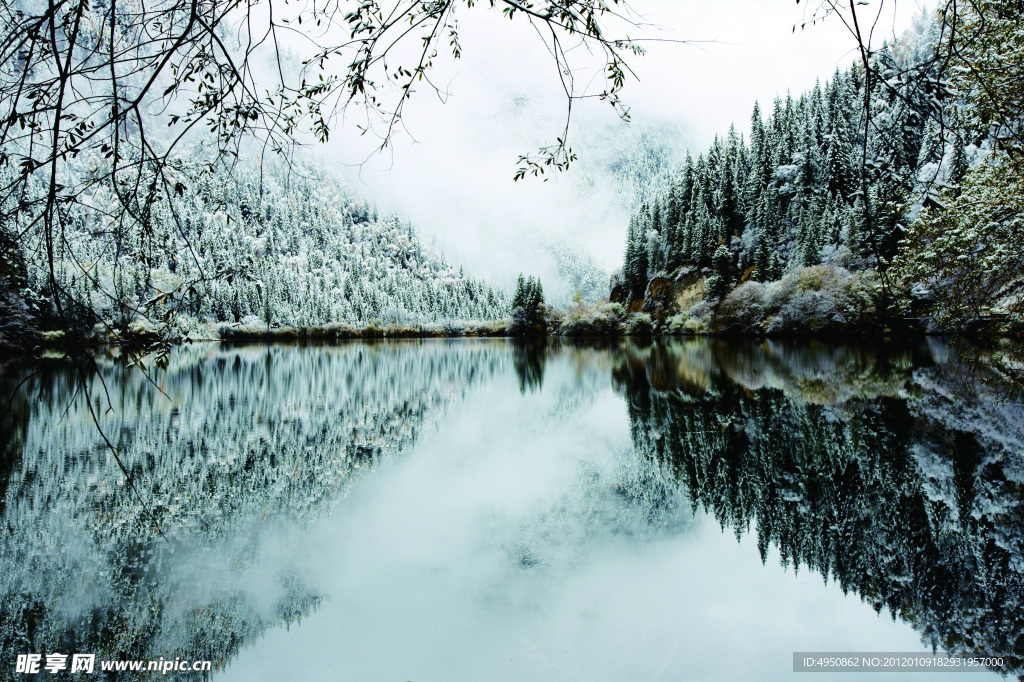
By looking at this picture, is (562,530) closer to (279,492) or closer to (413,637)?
(413,637)

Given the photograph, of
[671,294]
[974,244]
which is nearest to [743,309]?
[671,294]

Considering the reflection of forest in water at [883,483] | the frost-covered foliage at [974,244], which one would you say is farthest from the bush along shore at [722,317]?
the reflection of forest in water at [883,483]

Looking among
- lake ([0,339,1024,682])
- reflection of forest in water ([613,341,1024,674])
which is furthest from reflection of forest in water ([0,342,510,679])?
reflection of forest in water ([613,341,1024,674])

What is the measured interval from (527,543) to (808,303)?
163 ft

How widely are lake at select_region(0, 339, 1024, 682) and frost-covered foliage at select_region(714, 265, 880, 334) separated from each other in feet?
Answer: 117

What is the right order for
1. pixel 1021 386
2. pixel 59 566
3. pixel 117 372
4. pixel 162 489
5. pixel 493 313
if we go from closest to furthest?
pixel 59 566, pixel 162 489, pixel 1021 386, pixel 117 372, pixel 493 313

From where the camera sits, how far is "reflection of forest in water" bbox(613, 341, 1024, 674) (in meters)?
5.29

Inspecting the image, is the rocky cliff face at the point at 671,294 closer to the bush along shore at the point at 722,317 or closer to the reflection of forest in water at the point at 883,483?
the bush along shore at the point at 722,317

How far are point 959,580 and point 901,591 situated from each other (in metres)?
0.58

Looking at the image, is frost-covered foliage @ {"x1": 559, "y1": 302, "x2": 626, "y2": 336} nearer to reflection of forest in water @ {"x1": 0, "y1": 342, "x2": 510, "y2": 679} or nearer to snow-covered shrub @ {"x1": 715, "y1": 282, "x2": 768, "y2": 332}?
snow-covered shrub @ {"x1": 715, "y1": 282, "x2": 768, "y2": 332}

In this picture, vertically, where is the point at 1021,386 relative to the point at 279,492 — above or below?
above

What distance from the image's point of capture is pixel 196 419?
1507 cm

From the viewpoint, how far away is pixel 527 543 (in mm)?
7367

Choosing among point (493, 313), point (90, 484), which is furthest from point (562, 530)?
point (493, 313)
